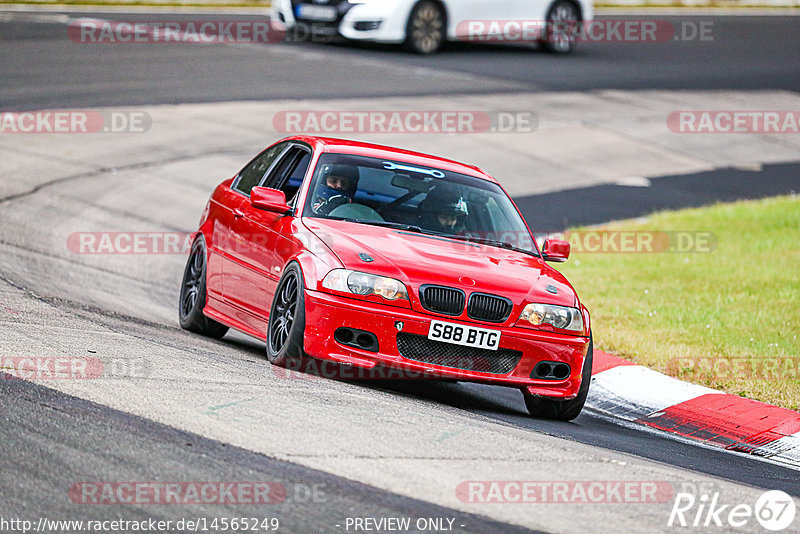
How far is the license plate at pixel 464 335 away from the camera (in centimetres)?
727

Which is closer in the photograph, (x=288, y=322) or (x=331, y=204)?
(x=288, y=322)

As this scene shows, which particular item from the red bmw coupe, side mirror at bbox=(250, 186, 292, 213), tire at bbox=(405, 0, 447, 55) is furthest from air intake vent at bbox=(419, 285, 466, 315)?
tire at bbox=(405, 0, 447, 55)

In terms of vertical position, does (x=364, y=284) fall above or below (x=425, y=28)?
below

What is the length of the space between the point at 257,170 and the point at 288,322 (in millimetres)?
2296

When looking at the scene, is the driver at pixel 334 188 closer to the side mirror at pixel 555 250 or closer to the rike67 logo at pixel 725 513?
the side mirror at pixel 555 250

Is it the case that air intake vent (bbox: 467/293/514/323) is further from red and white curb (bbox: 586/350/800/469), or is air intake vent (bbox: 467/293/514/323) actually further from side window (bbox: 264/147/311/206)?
side window (bbox: 264/147/311/206)

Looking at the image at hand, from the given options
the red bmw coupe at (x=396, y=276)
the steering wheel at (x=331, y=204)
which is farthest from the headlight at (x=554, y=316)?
the steering wheel at (x=331, y=204)

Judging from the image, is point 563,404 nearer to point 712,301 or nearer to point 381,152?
point 381,152

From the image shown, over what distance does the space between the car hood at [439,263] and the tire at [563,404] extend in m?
0.44

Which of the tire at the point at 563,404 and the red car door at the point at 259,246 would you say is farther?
the red car door at the point at 259,246

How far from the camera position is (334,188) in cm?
850

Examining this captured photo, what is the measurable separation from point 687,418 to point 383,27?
56.7 feet

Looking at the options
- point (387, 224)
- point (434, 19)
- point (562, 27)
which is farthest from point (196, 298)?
point (562, 27)

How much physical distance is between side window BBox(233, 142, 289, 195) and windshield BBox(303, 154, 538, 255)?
905 millimetres
